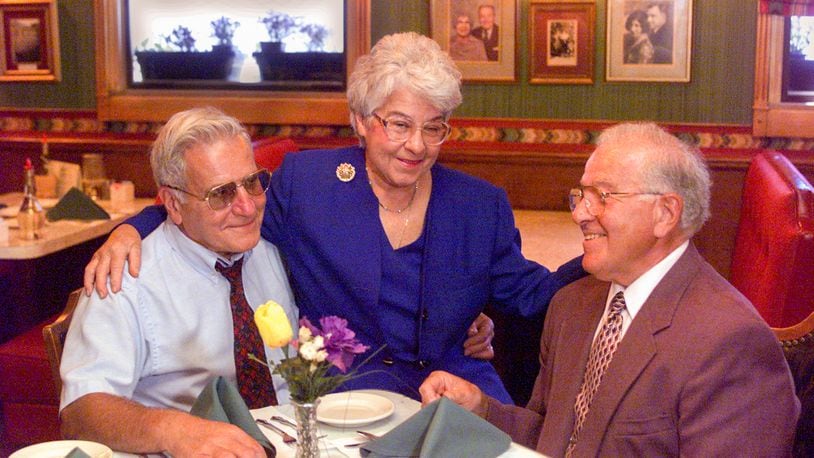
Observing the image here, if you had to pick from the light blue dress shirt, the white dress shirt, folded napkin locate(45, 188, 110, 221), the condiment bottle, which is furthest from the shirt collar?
folded napkin locate(45, 188, 110, 221)

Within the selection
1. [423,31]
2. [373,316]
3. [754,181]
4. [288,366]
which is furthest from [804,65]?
[288,366]

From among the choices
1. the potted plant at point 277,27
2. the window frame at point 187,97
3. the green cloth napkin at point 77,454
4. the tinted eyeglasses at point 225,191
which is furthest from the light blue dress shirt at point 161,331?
the potted plant at point 277,27

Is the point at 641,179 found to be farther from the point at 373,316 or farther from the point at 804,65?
the point at 804,65

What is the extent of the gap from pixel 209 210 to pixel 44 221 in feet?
8.06

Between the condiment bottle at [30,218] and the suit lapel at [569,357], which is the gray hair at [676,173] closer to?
the suit lapel at [569,357]

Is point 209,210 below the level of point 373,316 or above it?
above

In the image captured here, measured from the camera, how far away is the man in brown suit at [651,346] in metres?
1.82

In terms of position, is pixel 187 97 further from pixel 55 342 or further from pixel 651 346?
pixel 651 346

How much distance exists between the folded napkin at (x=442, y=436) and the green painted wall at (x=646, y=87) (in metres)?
4.28

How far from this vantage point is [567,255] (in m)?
4.00

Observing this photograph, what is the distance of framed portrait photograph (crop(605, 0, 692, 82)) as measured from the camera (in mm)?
5625

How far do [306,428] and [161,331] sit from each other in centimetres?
72

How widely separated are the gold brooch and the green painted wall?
327 cm

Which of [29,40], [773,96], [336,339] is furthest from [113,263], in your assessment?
[29,40]
